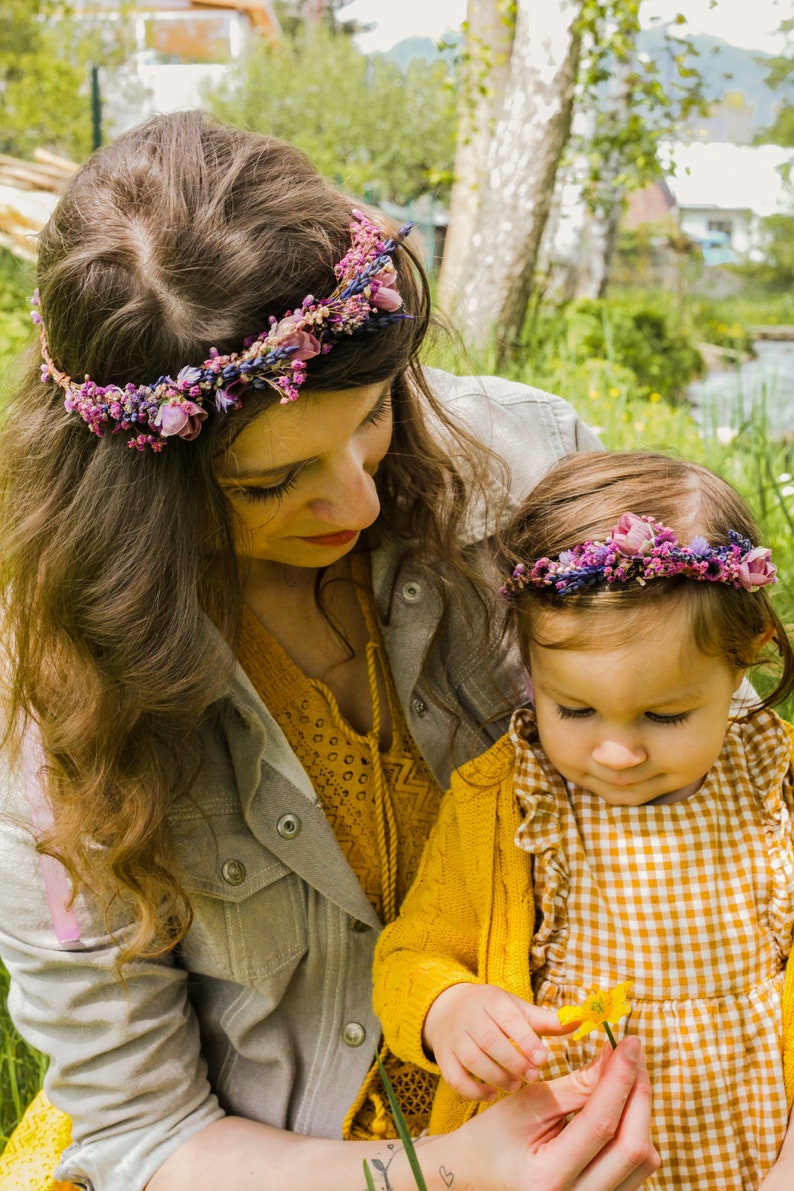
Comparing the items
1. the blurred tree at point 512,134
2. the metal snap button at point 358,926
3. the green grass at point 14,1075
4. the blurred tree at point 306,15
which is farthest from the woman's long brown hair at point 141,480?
the blurred tree at point 306,15

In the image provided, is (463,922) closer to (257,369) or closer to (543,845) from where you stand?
(543,845)

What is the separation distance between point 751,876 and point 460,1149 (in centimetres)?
51

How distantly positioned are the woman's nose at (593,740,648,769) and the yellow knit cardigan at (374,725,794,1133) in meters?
0.20

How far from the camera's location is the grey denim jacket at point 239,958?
1.66 meters

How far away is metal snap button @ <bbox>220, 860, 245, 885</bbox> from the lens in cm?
172

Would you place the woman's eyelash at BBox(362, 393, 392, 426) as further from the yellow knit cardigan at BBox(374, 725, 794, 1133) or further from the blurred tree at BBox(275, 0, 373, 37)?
the blurred tree at BBox(275, 0, 373, 37)

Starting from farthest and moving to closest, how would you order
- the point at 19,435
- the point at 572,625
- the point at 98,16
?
the point at 98,16 → the point at 19,435 → the point at 572,625

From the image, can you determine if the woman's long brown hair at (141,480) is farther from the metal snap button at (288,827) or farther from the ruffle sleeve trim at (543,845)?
the ruffle sleeve trim at (543,845)

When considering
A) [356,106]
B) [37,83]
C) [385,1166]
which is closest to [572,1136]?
[385,1166]

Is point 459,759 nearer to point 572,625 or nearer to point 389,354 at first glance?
point 572,625

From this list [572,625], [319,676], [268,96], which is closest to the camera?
[572,625]

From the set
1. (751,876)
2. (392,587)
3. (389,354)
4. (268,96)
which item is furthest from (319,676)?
(268,96)

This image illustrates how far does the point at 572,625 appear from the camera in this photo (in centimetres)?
147

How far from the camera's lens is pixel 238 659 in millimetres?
1773
